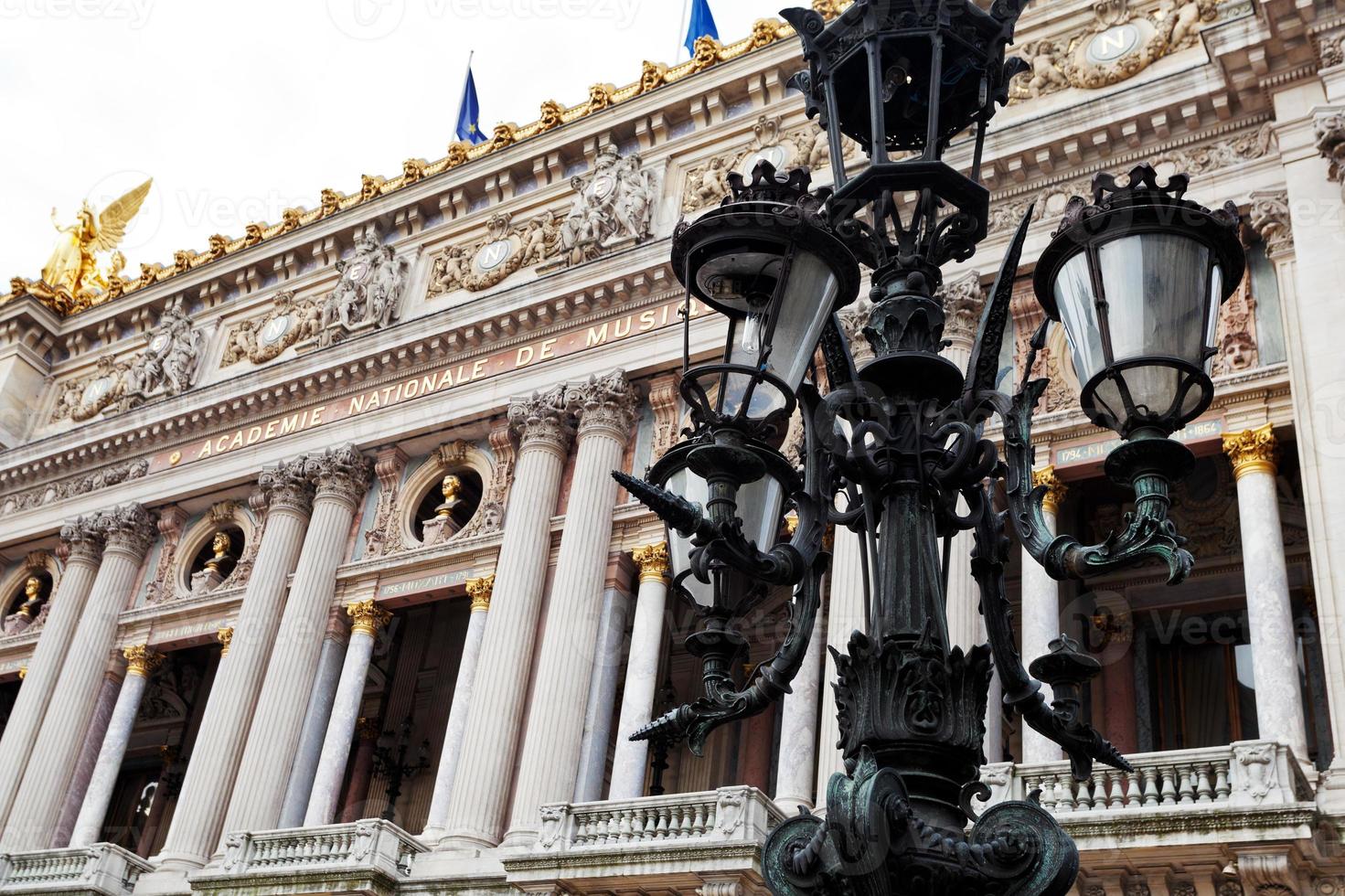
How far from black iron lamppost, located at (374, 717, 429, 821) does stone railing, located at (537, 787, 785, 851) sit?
8.62 metres

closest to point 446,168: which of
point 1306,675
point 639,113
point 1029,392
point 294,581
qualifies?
point 639,113

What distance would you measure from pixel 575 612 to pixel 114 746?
9216mm

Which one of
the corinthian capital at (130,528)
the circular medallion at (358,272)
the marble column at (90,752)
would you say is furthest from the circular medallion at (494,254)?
the marble column at (90,752)

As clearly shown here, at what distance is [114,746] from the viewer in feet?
76.0

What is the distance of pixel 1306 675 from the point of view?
17.3 metres

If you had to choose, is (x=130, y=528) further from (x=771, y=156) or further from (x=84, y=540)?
(x=771, y=156)

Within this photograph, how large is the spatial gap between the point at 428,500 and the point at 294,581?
99.1 inches

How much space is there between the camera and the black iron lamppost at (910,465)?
4691 millimetres

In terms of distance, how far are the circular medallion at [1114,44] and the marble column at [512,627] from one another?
8781mm

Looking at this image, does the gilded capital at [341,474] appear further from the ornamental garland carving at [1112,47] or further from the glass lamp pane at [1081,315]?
the glass lamp pane at [1081,315]

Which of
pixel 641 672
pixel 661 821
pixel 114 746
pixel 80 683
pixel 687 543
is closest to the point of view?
pixel 687 543

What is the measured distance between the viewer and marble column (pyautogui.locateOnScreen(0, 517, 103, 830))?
23.5 metres

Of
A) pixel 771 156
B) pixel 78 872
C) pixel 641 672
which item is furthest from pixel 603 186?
pixel 78 872

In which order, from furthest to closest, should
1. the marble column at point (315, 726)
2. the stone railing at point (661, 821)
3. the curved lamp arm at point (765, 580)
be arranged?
the marble column at point (315, 726) < the stone railing at point (661, 821) < the curved lamp arm at point (765, 580)
